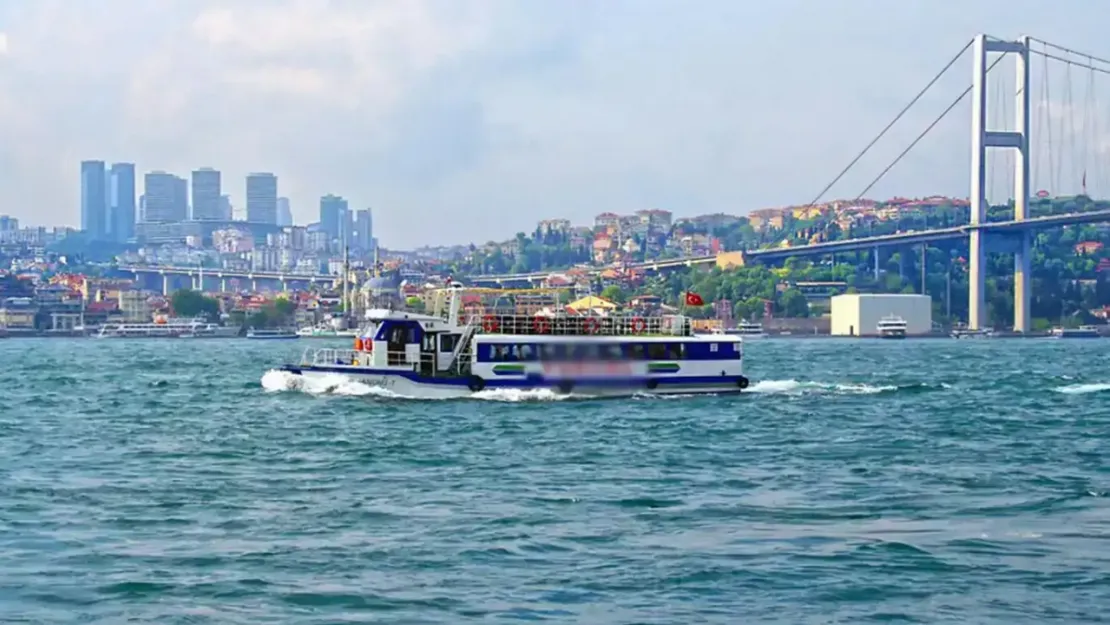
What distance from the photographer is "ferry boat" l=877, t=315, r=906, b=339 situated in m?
121

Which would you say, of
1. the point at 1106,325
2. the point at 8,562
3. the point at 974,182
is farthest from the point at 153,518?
the point at 1106,325

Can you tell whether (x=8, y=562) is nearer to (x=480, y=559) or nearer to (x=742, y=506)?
(x=480, y=559)

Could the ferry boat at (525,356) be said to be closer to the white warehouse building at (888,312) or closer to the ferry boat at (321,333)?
the white warehouse building at (888,312)

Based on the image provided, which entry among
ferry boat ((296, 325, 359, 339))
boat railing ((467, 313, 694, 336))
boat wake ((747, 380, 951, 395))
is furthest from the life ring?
ferry boat ((296, 325, 359, 339))

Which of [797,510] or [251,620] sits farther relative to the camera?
[797,510]

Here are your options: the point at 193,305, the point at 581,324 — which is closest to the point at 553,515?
the point at 581,324

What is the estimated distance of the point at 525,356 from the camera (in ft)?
112

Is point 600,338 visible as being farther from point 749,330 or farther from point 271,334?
point 271,334

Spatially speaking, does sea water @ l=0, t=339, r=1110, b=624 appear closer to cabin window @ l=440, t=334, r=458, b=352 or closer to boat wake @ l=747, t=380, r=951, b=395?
cabin window @ l=440, t=334, r=458, b=352

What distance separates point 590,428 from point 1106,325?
11560 centimetres

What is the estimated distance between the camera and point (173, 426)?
2878 cm

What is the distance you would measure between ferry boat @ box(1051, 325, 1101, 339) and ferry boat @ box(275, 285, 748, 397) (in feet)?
307

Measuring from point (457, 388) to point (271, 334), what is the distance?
113751 millimetres

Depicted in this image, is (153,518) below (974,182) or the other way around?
below
